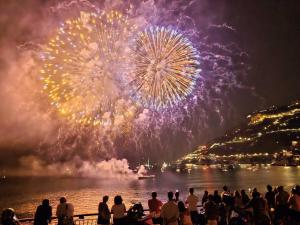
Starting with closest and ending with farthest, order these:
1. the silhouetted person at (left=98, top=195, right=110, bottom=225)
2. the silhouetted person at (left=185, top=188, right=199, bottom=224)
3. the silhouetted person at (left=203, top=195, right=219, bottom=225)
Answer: the silhouetted person at (left=203, top=195, right=219, bottom=225), the silhouetted person at (left=98, top=195, right=110, bottom=225), the silhouetted person at (left=185, top=188, right=199, bottom=224)

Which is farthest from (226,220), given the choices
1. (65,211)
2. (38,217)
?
(38,217)

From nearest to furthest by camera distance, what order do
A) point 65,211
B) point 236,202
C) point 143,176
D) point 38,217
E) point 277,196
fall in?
1. point 38,217
2. point 65,211
3. point 277,196
4. point 236,202
5. point 143,176

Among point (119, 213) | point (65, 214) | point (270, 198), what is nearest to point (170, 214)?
point (119, 213)

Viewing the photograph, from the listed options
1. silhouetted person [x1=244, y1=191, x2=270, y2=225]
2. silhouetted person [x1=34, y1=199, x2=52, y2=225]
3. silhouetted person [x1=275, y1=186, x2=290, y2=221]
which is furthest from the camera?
silhouetted person [x1=275, y1=186, x2=290, y2=221]

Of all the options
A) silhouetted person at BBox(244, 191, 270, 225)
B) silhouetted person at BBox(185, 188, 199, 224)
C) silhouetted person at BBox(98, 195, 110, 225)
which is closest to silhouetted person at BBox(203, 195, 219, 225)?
silhouetted person at BBox(244, 191, 270, 225)

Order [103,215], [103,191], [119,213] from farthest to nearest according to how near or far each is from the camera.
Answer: [103,191], [103,215], [119,213]

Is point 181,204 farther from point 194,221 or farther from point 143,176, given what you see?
point 143,176

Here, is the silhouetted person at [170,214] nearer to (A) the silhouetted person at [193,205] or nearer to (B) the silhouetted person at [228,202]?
(A) the silhouetted person at [193,205]

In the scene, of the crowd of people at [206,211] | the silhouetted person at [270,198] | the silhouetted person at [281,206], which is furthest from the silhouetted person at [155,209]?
the silhouetted person at [270,198]

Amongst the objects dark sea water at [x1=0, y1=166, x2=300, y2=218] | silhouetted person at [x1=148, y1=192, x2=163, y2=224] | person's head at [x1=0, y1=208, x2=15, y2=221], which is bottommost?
dark sea water at [x1=0, y1=166, x2=300, y2=218]

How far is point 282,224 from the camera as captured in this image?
12781 mm

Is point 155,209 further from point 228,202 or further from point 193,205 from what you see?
point 228,202

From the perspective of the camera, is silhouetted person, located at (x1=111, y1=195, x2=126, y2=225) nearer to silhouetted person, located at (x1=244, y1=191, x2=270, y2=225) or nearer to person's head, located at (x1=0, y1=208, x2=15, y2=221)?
silhouetted person, located at (x1=244, y1=191, x2=270, y2=225)

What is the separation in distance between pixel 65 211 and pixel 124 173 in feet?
605
